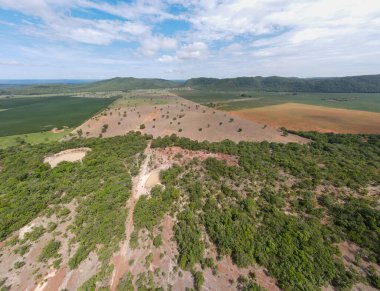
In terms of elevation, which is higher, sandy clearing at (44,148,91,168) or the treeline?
the treeline

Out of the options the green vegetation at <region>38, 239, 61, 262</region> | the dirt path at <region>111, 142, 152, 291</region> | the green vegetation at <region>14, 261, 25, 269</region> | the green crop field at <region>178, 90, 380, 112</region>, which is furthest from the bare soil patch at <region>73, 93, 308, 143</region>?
the green crop field at <region>178, 90, 380, 112</region>

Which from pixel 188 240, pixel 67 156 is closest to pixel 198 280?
pixel 188 240

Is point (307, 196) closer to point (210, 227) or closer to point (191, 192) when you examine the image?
point (210, 227)

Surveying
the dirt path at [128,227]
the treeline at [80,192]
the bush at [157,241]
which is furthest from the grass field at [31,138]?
the bush at [157,241]

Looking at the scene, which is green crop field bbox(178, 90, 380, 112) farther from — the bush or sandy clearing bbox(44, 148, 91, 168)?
the bush

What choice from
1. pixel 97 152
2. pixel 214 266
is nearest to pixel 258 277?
pixel 214 266

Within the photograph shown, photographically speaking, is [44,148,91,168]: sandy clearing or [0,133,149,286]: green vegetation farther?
[44,148,91,168]: sandy clearing
